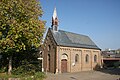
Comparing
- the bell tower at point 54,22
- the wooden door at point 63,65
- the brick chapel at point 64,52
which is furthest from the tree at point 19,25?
the bell tower at point 54,22

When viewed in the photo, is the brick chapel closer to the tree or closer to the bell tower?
the bell tower

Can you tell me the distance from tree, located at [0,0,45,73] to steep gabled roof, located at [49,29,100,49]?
15.4 metres

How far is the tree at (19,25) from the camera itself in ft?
79.2

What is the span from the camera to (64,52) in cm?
4234

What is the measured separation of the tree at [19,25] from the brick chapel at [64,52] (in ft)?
48.1

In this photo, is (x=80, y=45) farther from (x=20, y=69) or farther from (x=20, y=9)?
(x=20, y=9)

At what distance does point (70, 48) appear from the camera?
144ft

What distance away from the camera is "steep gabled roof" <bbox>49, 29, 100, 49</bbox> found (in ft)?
141

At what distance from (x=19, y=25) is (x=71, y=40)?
2379 centimetres

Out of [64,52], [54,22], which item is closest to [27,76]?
[64,52]

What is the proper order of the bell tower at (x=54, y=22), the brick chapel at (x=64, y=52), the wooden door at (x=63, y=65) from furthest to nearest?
the bell tower at (x=54, y=22)
the wooden door at (x=63, y=65)
the brick chapel at (x=64, y=52)

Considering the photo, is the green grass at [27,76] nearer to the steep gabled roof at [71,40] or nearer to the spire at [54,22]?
the steep gabled roof at [71,40]

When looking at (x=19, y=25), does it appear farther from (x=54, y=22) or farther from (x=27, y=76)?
(x=54, y=22)

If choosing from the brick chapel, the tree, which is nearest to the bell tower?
the brick chapel
